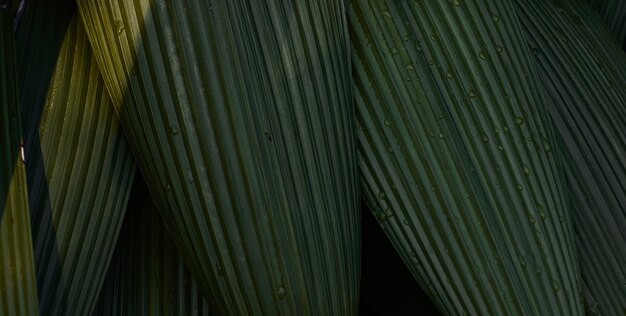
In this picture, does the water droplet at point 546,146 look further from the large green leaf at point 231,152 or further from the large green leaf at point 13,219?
the large green leaf at point 13,219

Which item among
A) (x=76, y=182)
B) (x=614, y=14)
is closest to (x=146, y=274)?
(x=76, y=182)

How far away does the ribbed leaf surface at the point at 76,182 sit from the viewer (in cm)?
56

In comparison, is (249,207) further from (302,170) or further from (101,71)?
(101,71)

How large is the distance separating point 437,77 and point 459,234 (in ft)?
0.43

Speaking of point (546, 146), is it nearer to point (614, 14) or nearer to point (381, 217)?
point (381, 217)

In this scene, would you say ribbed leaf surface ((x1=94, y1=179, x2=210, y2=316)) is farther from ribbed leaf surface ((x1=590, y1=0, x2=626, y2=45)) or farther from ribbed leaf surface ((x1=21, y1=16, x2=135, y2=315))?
ribbed leaf surface ((x1=590, y1=0, x2=626, y2=45))

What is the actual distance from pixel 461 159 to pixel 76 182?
295 millimetres

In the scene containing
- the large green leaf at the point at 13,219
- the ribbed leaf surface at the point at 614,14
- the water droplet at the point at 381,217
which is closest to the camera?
the large green leaf at the point at 13,219

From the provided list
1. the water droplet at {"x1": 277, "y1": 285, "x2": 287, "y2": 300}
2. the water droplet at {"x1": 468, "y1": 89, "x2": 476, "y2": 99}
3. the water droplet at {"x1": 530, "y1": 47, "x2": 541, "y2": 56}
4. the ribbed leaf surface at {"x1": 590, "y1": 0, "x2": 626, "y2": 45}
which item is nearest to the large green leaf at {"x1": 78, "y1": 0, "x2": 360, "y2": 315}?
the water droplet at {"x1": 277, "y1": 285, "x2": 287, "y2": 300}

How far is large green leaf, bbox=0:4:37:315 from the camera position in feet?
1.67

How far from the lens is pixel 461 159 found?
2.03 feet

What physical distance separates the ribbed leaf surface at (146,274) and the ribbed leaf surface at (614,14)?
0.55 metres

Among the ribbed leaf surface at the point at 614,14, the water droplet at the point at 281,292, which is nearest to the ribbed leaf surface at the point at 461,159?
the water droplet at the point at 281,292

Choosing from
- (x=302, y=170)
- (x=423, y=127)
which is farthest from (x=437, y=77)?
(x=302, y=170)
